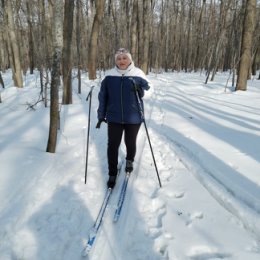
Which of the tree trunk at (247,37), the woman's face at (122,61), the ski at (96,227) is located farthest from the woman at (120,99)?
the tree trunk at (247,37)

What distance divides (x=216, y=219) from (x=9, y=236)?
8.18ft

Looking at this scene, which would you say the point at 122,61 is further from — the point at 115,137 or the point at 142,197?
the point at 142,197

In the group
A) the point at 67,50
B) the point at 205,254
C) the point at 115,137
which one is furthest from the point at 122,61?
the point at 67,50

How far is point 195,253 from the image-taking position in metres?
3.20

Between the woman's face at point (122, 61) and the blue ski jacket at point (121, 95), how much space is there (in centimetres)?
8

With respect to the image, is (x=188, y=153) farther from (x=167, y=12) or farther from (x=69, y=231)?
(x=167, y=12)

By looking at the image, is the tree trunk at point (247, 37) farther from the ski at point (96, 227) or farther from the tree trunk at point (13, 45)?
the tree trunk at point (13, 45)

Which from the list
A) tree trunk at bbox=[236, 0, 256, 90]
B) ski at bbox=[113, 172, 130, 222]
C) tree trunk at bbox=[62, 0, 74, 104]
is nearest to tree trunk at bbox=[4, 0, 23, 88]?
tree trunk at bbox=[62, 0, 74, 104]

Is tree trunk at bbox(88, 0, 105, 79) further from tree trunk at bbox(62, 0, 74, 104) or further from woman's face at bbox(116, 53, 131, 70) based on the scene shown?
woman's face at bbox(116, 53, 131, 70)

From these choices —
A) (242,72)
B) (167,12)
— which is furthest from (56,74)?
(167,12)

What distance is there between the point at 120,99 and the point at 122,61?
571mm

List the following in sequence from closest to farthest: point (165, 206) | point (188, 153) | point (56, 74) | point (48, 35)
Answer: point (165, 206), point (56, 74), point (188, 153), point (48, 35)

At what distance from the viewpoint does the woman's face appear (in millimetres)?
4550

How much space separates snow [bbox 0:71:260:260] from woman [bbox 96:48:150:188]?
48 cm
